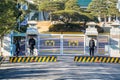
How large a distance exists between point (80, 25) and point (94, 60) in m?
36.7

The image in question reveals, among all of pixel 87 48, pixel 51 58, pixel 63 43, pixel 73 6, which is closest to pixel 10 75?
pixel 51 58

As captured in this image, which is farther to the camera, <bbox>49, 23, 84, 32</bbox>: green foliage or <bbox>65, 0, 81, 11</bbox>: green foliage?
<bbox>65, 0, 81, 11</bbox>: green foliage

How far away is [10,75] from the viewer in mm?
22438

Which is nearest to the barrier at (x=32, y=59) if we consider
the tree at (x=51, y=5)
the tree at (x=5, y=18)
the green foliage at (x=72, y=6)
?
the tree at (x=5, y=18)

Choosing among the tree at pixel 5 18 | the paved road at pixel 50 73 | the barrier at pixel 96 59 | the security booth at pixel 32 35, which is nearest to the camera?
the paved road at pixel 50 73

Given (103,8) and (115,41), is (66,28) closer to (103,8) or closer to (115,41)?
(103,8)

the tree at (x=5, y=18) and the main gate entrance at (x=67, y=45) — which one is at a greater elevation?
the tree at (x=5, y=18)

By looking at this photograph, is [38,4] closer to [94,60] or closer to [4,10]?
[94,60]

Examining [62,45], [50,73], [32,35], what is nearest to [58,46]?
[62,45]

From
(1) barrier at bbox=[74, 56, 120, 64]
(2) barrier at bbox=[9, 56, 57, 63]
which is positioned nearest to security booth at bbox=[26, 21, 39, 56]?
(2) barrier at bbox=[9, 56, 57, 63]

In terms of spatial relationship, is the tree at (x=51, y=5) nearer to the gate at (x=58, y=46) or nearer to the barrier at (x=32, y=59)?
the gate at (x=58, y=46)

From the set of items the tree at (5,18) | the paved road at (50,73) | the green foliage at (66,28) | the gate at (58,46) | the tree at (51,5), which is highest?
the tree at (5,18)

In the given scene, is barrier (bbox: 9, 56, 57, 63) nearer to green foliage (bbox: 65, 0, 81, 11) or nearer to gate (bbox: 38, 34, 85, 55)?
gate (bbox: 38, 34, 85, 55)

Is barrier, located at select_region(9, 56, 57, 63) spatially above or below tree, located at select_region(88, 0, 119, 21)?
below
